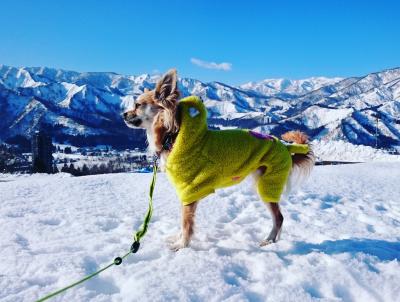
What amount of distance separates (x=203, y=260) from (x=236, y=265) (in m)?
0.44

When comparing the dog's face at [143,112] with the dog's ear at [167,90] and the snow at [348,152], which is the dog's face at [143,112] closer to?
the dog's ear at [167,90]

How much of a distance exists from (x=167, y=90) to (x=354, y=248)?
A: 11.9ft

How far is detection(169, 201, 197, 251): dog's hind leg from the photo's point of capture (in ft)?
18.8

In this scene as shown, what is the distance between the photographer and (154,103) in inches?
227

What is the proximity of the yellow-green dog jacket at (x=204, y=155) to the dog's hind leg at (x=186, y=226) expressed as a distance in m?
0.18

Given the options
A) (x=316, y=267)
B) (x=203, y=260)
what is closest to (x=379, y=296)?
(x=316, y=267)

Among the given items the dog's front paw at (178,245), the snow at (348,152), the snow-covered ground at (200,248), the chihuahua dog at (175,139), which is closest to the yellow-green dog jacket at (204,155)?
the chihuahua dog at (175,139)

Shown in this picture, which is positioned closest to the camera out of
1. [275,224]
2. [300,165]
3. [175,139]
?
[175,139]

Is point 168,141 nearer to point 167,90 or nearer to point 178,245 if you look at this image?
point 167,90

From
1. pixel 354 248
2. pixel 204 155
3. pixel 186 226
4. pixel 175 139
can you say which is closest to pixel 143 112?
pixel 175 139

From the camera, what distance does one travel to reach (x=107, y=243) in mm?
5680

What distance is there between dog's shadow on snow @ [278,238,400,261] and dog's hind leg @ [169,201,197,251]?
1.35 m

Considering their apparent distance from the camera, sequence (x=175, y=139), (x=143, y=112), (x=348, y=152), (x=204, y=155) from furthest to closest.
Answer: (x=348, y=152) → (x=143, y=112) → (x=175, y=139) → (x=204, y=155)

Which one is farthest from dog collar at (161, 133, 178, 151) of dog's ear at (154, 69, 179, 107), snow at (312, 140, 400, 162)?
snow at (312, 140, 400, 162)
